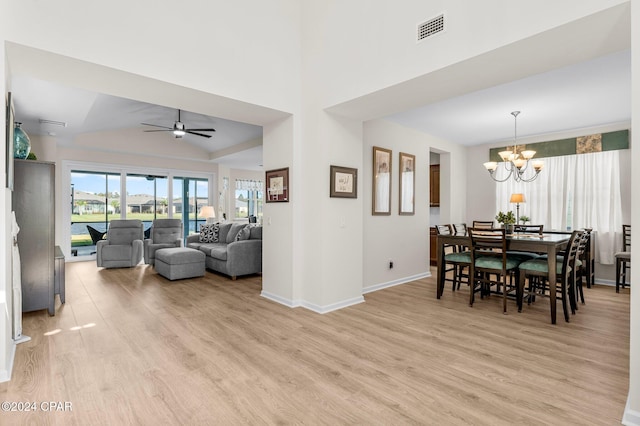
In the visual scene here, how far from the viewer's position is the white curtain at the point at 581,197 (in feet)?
17.4

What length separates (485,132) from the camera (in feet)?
19.4

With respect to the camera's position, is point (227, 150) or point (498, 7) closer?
point (498, 7)

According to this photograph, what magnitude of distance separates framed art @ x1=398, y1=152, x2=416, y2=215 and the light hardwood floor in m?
1.79

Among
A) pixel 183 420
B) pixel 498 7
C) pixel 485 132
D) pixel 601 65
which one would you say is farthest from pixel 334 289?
pixel 485 132

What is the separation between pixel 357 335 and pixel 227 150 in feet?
21.9

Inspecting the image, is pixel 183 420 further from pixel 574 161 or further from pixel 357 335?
pixel 574 161

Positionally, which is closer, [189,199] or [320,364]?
[320,364]

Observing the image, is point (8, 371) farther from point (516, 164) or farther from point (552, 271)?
point (516, 164)

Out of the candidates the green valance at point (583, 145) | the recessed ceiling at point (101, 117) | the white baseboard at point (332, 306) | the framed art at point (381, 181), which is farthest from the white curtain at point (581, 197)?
the recessed ceiling at point (101, 117)

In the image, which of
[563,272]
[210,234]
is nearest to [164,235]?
[210,234]

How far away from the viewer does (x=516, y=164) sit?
488 cm

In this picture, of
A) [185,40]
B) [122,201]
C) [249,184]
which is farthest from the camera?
[249,184]

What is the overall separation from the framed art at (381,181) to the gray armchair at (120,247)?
4823 millimetres

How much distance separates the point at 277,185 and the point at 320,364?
2311 millimetres
